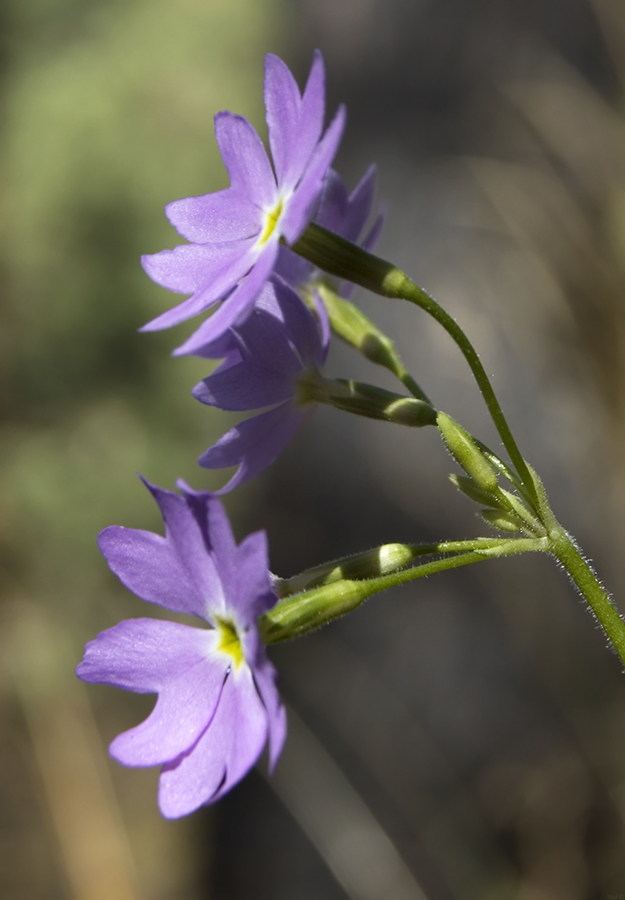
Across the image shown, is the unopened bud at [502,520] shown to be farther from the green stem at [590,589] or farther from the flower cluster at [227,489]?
the flower cluster at [227,489]

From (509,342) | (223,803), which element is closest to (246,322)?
(509,342)

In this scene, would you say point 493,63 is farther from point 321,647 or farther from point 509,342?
point 321,647

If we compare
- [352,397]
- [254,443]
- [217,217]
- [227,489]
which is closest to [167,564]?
[227,489]

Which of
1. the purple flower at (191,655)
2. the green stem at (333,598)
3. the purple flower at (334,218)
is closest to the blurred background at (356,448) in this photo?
the purple flower at (334,218)

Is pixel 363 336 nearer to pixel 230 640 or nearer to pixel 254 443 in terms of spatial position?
pixel 254 443

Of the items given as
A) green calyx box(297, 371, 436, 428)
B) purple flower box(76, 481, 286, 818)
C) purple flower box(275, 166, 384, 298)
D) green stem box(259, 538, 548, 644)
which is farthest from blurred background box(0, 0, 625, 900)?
purple flower box(76, 481, 286, 818)

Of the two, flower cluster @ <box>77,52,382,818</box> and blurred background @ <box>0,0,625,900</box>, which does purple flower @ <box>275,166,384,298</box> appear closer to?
flower cluster @ <box>77,52,382,818</box>
